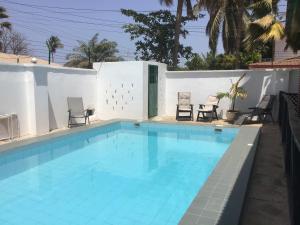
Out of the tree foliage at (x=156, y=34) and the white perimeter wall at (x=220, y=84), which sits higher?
the tree foliage at (x=156, y=34)

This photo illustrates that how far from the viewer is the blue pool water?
4383 mm

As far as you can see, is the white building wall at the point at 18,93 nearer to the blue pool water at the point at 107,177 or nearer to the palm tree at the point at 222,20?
the blue pool water at the point at 107,177

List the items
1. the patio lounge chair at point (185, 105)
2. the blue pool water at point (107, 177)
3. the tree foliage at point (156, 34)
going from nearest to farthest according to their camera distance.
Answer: the blue pool water at point (107, 177) → the patio lounge chair at point (185, 105) → the tree foliage at point (156, 34)

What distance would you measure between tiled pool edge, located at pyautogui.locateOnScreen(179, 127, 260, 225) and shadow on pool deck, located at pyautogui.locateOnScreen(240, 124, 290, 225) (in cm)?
14

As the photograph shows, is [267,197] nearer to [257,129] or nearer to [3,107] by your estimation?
[257,129]

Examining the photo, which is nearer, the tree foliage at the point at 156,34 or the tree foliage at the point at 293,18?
the tree foliage at the point at 293,18

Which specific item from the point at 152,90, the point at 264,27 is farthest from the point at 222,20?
the point at 152,90

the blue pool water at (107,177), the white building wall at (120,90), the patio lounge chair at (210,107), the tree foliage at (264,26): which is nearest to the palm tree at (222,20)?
the tree foliage at (264,26)

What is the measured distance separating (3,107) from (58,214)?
492 centimetres

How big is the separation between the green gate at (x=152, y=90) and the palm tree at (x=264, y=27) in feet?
13.4

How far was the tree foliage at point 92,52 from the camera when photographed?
2697cm

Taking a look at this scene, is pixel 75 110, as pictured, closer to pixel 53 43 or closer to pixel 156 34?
pixel 156 34

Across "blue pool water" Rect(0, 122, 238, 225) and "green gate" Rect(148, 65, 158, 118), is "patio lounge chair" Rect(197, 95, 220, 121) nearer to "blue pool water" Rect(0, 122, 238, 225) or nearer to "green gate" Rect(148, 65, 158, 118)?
"blue pool water" Rect(0, 122, 238, 225)

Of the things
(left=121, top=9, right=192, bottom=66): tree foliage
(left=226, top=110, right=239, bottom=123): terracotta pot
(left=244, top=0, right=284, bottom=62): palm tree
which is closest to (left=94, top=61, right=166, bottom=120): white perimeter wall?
(left=226, top=110, right=239, bottom=123): terracotta pot
